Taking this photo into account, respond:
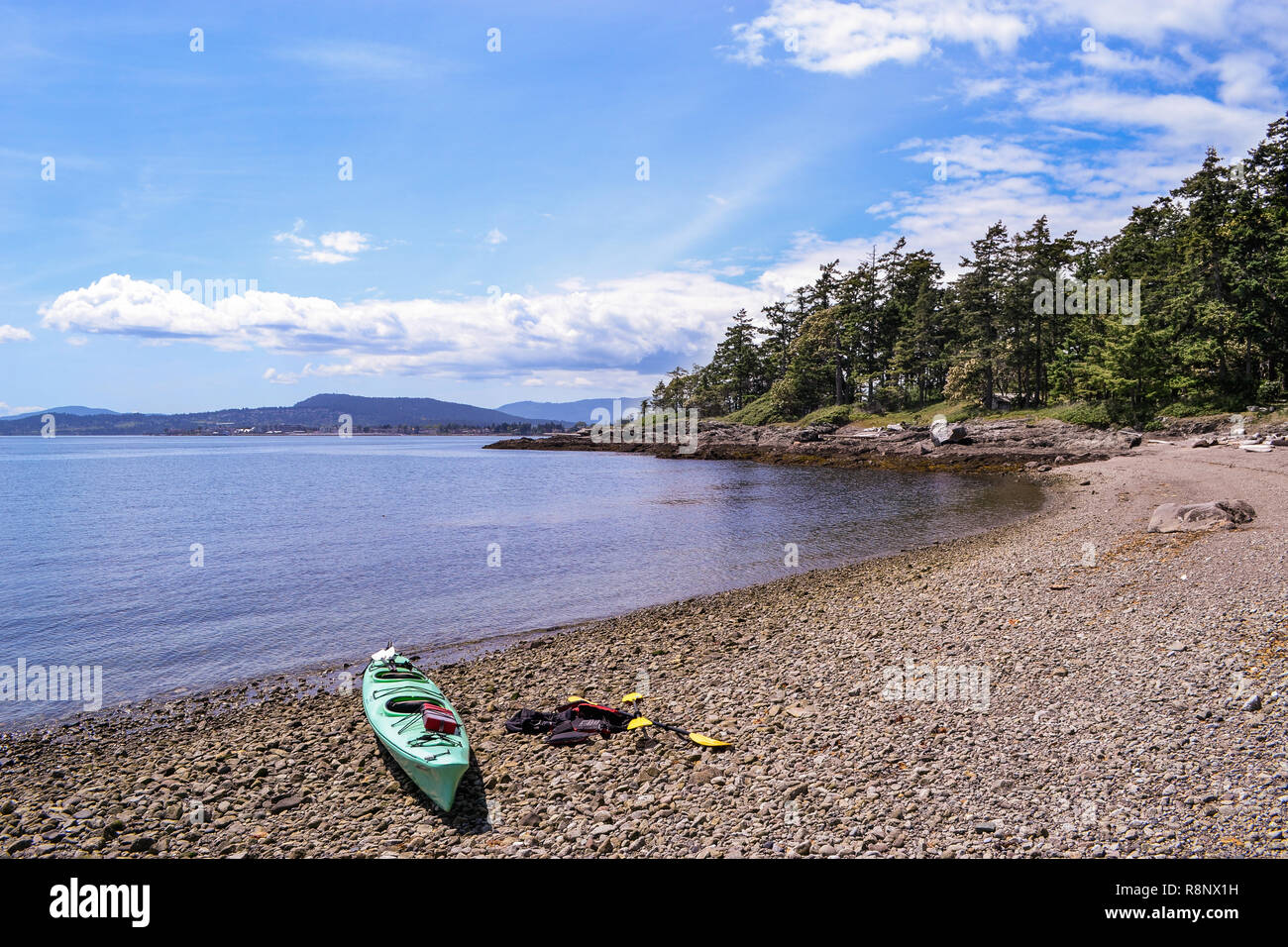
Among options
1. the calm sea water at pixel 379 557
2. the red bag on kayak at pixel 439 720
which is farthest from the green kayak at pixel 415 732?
the calm sea water at pixel 379 557

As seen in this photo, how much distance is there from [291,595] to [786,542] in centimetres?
1959

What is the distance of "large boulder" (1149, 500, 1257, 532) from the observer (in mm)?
20875

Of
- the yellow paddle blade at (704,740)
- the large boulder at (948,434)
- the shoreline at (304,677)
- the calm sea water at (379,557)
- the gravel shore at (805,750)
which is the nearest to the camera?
the gravel shore at (805,750)

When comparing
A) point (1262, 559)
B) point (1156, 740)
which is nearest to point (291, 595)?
point (1156, 740)

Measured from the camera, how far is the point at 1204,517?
21.2m

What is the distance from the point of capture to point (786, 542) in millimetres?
29828

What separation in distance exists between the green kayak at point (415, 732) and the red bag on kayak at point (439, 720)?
1.7 inches

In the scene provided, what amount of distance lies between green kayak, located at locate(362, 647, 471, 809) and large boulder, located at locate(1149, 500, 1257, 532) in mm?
22747

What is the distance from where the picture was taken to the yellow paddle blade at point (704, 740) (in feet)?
31.7

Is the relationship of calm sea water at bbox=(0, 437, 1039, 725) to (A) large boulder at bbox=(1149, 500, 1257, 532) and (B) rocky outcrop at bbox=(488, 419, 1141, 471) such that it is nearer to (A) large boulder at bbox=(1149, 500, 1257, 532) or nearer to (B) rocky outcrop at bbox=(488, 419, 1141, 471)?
(B) rocky outcrop at bbox=(488, 419, 1141, 471)

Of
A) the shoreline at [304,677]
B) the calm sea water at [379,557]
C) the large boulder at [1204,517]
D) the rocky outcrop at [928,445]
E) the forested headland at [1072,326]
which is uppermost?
the forested headland at [1072,326]

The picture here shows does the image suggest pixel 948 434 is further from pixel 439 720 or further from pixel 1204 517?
pixel 439 720

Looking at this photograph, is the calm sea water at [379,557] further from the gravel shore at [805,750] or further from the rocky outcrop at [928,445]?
the rocky outcrop at [928,445]
